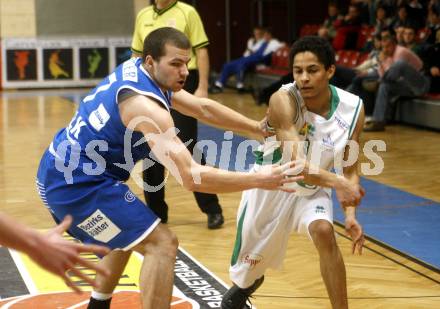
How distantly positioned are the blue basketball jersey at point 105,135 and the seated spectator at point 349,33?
12.1 metres

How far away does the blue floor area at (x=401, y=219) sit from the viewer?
20.1 ft

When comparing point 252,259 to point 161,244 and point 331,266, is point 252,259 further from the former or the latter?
point 161,244

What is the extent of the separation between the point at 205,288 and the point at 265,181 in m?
1.70

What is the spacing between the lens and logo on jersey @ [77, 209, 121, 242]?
403 cm

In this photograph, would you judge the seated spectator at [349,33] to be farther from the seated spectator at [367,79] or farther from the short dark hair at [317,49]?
the short dark hair at [317,49]

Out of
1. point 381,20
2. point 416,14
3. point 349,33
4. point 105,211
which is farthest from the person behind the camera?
point 349,33

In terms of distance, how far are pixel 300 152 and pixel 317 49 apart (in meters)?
0.60

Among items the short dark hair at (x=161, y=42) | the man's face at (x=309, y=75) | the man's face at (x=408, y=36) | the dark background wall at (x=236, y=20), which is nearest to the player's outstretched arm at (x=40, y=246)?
the short dark hair at (x=161, y=42)

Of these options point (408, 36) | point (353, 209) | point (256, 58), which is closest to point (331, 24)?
point (256, 58)

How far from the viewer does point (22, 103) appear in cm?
1697

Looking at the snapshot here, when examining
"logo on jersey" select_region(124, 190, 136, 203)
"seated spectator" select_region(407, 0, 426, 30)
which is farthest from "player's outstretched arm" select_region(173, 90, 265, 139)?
"seated spectator" select_region(407, 0, 426, 30)

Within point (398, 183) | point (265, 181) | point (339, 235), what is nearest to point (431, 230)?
point (339, 235)

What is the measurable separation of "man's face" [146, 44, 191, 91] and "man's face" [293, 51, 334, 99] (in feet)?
2.44

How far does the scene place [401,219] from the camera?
23.1 ft
